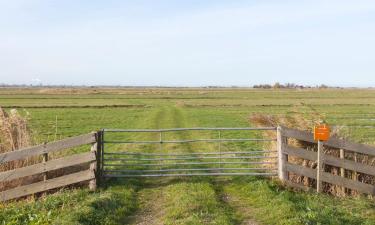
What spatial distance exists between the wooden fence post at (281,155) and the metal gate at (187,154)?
344 millimetres

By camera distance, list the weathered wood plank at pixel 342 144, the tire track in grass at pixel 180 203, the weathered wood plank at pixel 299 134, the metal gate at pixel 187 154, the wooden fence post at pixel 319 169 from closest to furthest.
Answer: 1. the tire track in grass at pixel 180 203
2. the wooden fence post at pixel 319 169
3. the weathered wood plank at pixel 342 144
4. the weathered wood plank at pixel 299 134
5. the metal gate at pixel 187 154

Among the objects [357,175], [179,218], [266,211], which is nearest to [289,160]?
[357,175]

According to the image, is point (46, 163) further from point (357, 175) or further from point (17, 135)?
point (357, 175)

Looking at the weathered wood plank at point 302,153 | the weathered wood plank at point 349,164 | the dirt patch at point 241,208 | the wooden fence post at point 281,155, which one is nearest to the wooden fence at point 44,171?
the dirt patch at point 241,208

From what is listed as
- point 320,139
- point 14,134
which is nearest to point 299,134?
point 320,139

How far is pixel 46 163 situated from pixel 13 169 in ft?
3.69

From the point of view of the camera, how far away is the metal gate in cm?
1316

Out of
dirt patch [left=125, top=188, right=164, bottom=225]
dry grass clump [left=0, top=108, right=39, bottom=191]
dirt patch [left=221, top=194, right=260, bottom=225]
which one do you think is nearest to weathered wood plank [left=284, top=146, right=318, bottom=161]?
dirt patch [left=221, top=194, right=260, bottom=225]

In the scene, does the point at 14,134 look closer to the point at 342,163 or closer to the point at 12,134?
the point at 12,134

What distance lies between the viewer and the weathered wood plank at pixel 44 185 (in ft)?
38.9

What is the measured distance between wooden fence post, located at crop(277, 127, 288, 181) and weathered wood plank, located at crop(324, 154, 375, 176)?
1.13 meters

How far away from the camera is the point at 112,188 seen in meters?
12.1

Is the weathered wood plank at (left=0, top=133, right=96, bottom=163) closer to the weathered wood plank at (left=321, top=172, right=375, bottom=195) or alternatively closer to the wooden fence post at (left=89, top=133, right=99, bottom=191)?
the wooden fence post at (left=89, top=133, right=99, bottom=191)

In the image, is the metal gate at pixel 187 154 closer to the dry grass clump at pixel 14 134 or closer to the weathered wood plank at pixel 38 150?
the weathered wood plank at pixel 38 150
